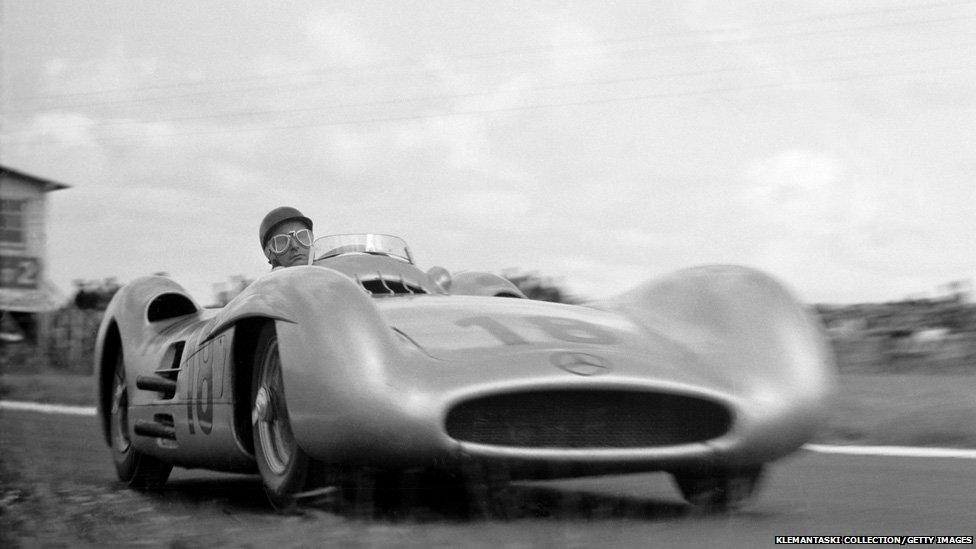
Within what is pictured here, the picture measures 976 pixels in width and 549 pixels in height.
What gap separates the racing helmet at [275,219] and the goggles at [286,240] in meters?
0.05

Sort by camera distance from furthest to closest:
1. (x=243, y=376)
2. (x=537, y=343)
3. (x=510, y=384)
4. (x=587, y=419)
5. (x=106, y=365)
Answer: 1. (x=106, y=365)
2. (x=243, y=376)
3. (x=537, y=343)
4. (x=587, y=419)
5. (x=510, y=384)

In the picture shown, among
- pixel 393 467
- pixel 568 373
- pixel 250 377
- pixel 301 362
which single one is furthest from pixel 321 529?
pixel 250 377

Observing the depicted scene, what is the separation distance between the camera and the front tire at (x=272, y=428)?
11.9 feet

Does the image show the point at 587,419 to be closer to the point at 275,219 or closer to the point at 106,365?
the point at 275,219

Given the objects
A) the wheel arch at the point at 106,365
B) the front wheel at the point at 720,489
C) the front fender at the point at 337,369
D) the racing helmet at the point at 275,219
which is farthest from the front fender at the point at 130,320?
the front wheel at the point at 720,489

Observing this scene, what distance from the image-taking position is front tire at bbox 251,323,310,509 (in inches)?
143

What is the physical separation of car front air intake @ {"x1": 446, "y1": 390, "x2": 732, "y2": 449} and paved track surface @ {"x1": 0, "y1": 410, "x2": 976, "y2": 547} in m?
0.21

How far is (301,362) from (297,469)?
32cm

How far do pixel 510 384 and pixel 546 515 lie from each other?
46 cm

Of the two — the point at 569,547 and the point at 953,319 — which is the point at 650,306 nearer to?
the point at 569,547

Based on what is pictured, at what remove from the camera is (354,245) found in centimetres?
502

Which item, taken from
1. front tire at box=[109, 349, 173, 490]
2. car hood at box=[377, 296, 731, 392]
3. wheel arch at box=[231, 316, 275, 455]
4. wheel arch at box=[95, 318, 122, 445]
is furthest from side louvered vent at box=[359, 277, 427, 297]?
wheel arch at box=[95, 318, 122, 445]

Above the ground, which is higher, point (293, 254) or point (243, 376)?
point (293, 254)

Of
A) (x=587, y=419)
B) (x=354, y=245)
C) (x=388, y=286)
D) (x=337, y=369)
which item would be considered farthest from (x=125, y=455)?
(x=587, y=419)
